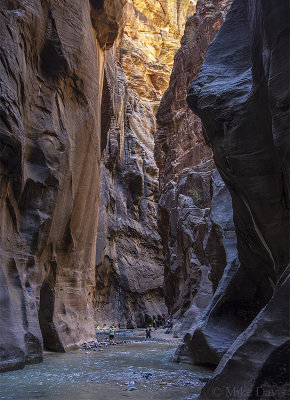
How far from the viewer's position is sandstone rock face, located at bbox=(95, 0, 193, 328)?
38.9m

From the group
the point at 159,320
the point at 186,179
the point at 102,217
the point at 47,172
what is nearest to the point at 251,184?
the point at 47,172

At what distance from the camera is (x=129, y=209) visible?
4744 centimetres

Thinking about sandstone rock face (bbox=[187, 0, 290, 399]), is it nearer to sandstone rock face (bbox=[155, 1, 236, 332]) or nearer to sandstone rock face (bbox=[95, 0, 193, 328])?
sandstone rock face (bbox=[155, 1, 236, 332])

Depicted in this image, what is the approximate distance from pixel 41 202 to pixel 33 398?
8.20 meters

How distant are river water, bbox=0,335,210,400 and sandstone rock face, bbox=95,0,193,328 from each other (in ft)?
54.8

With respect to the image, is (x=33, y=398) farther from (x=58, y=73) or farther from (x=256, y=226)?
(x=58, y=73)

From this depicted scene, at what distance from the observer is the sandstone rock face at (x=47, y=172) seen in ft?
40.3

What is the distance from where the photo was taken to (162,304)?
155 feet

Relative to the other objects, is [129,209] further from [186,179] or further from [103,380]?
[103,380]

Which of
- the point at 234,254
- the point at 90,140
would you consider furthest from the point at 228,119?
the point at 90,140

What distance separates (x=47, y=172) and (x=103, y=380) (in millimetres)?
7958

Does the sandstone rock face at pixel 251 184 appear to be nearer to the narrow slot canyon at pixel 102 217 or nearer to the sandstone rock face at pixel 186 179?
the narrow slot canyon at pixel 102 217

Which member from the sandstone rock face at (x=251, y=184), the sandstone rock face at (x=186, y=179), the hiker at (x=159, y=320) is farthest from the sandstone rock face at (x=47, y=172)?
the hiker at (x=159, y=320)

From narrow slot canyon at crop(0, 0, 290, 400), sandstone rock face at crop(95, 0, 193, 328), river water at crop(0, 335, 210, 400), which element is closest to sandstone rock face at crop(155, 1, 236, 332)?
narrow slot canyon at crop(0, 0, 290, 400)
